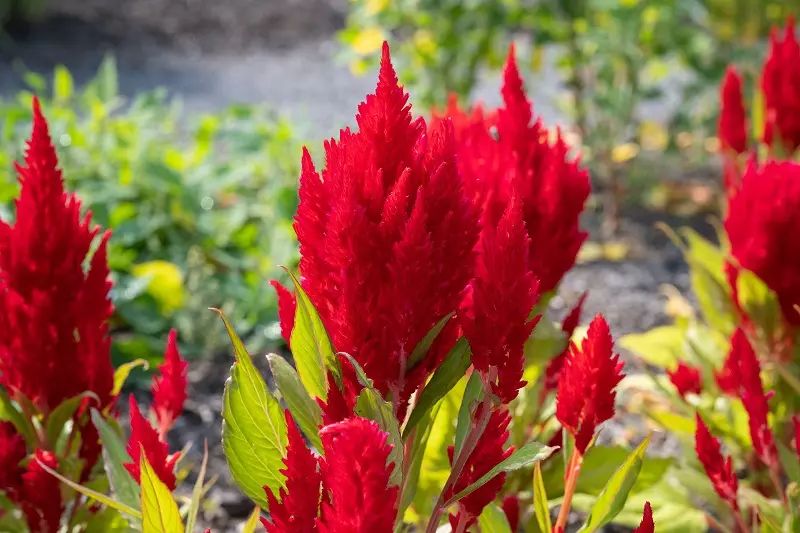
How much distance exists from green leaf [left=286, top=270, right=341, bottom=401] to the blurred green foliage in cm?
204

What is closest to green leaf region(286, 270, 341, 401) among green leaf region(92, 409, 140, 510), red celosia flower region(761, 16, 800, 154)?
green leaf region(92, 409, 140, 510)

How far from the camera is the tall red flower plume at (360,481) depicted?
0.88 metres

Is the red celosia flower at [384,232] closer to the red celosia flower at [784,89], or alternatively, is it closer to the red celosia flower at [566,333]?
the red celosia flower at [566,333]

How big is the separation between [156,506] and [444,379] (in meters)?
0.39

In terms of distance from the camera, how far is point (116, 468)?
4.82ft

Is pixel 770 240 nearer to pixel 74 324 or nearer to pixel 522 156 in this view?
pixel 522 156

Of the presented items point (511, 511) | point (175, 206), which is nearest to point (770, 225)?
point (511, 511)

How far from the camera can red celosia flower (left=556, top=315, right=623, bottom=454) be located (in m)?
1.18

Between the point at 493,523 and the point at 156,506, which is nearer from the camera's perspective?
the point at 156,506

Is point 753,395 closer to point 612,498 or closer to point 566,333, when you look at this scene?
point 612,498

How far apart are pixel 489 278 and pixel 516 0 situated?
4.18m

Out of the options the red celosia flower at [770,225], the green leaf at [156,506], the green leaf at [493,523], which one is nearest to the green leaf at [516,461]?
the green leaf at [493,523]

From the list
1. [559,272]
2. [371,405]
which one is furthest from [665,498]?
[371,405]

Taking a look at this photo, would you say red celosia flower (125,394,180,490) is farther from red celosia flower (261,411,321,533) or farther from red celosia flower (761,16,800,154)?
red celosia flower (761,16,800,154)
